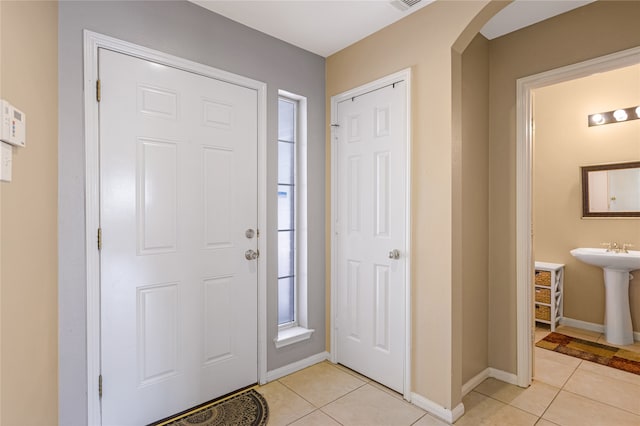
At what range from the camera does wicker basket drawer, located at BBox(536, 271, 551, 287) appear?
3488 millimetres

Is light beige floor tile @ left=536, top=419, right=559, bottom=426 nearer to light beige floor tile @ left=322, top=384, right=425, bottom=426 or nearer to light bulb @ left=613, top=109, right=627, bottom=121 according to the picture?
light beige floor tile @ left=322, top=384, right=425, bottom=426

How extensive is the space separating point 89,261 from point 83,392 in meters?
0.68

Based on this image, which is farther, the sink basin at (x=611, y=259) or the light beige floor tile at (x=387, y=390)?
the sink basin at (x=611, y=259)

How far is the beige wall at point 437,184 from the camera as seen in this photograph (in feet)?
6.64

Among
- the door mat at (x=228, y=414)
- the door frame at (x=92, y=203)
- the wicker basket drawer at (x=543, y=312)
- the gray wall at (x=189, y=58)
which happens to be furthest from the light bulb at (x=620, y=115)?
the door frame at (x=92, y=203)

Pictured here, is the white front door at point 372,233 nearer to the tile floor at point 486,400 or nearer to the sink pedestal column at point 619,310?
the tile floor at point 486,400

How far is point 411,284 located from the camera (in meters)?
2.23

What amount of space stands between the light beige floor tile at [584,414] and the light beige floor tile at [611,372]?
1.71 ft

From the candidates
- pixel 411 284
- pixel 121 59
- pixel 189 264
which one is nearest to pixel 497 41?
pixel 411 284

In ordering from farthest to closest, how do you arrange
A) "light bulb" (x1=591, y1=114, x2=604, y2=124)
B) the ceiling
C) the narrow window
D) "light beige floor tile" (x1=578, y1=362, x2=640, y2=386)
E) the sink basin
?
"light bulb" (x1=591, y1=114, x2=604, y2=124) → the sink basin → the narrow window → "light beige floor tile" (x1=578, y1=362, x2=640, y2=386) → the ceiling

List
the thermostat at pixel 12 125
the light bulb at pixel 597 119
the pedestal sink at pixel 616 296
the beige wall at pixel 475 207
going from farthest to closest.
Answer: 1. the light bulb at pixel 597 119
2. the pedestal sink at pixel 616 296
3. the beige wall at pixel 475 207
4. the thermostat at pixel 12 125

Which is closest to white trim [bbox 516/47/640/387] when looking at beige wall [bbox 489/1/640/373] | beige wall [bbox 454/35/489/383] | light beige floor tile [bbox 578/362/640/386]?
beige wall [bbox 489/1/640/373]

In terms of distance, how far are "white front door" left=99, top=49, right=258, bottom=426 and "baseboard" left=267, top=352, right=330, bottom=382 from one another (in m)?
0.17

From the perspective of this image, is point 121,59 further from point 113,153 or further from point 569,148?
point 569,148
